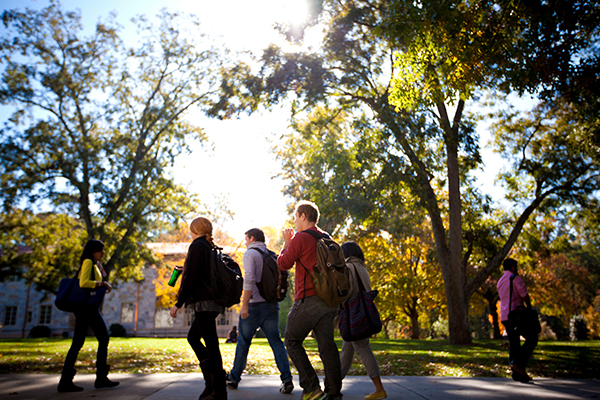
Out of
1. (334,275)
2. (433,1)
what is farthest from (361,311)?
(433,1)

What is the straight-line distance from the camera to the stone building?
41719 mm

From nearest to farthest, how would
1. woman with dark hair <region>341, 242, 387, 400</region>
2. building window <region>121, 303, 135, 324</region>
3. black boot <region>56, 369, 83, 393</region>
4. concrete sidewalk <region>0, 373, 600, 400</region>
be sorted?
1. woman with dark hair <region>341, 242, 387, 400</region>
2. concrete sidewalk <region>0, 373, 600, 400</region>
3. black boot <region>56, 369, 83, 393</region>
4. building window <region>121, 303, 135, 324</region>

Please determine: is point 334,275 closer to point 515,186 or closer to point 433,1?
point 433,1

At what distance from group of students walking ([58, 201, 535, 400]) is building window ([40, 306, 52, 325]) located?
42.5m

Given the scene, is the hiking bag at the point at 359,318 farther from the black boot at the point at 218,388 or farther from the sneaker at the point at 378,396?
the black boot at the point at 218,388

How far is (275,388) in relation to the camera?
241 inches

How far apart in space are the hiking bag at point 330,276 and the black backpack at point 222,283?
0.88 metres

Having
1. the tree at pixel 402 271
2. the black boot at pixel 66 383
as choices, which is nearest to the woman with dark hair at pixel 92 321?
the black boot at pixel 66 383

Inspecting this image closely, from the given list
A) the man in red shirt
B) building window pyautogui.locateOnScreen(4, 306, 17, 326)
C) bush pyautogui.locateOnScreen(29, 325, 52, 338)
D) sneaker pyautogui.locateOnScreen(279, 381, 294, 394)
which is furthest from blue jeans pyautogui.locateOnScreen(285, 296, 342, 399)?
building window pyautogui.locateOnScreen(4, 306, 17, 326)

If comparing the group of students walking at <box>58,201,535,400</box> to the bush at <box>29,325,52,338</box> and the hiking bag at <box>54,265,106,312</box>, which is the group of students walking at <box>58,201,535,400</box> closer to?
the hiking bag at <box>54,265,106,312</box>

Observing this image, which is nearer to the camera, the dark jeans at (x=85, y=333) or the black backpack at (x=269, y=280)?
the black backpack at (x=269, y=280)

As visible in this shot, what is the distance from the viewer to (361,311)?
203 inches

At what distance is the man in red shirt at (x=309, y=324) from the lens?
4.56 m

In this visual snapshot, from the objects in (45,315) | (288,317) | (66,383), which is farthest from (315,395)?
(45,315)
